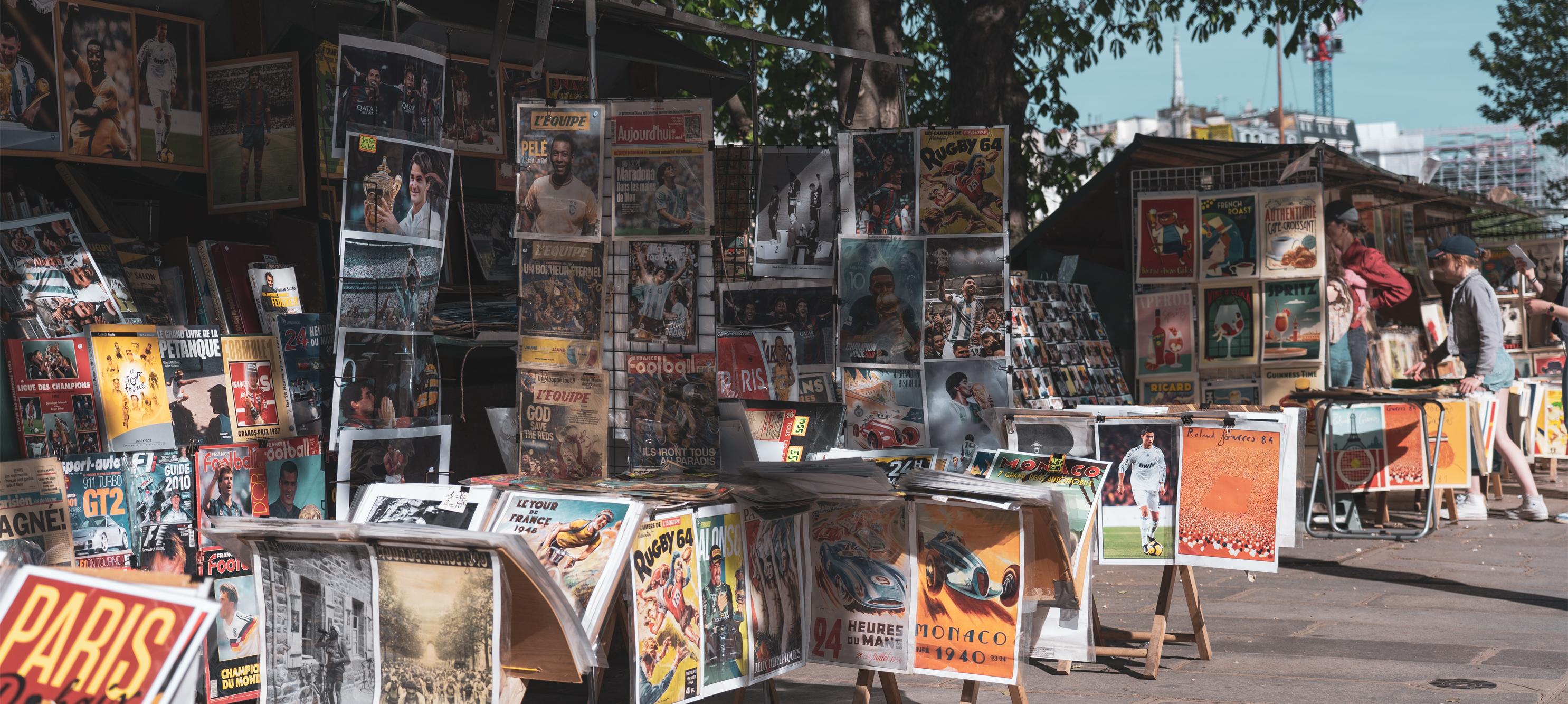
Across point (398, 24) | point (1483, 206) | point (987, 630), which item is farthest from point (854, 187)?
point (1483, 206)

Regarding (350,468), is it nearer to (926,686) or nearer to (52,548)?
(52,548)

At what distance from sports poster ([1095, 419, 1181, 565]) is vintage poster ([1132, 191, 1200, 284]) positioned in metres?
4.19

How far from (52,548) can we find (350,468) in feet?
2.77

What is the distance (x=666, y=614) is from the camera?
3.17m

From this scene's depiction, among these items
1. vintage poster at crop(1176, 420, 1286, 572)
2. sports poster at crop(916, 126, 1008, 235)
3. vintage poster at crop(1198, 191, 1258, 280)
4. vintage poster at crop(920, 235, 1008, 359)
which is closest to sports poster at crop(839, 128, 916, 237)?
sports poster at crop(916, 126, 1008, 235)

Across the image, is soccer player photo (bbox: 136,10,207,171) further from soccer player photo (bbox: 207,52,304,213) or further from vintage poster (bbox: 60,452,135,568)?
vintage poster (bbox: 60,452,135,568)

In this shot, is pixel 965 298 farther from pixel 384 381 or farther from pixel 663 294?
pixel 384 381

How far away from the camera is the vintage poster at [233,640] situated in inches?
156

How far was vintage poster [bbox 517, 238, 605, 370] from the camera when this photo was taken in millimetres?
4406

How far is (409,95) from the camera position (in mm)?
4250

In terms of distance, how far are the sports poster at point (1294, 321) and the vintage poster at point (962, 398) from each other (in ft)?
10.7

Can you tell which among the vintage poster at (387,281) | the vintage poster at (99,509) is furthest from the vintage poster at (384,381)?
the vintage poster at (99,509)

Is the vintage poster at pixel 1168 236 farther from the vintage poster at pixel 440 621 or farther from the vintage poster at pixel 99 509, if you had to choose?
the vintage poster at pixel 440 621

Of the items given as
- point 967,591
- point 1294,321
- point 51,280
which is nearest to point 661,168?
point 967,591
